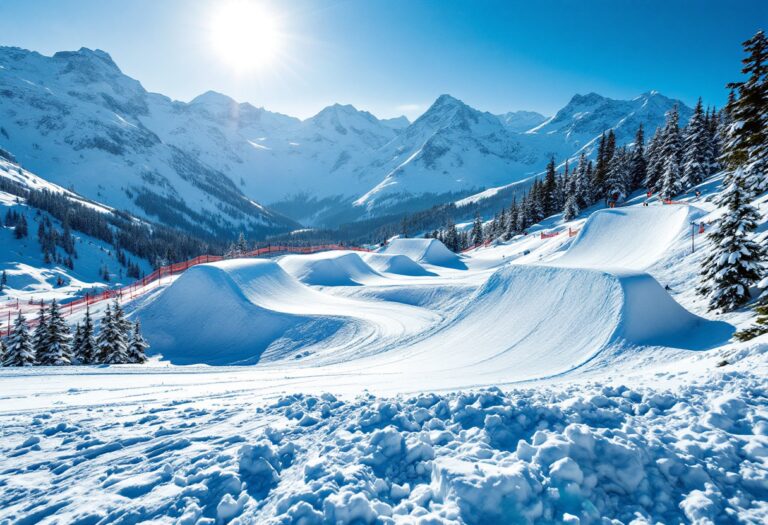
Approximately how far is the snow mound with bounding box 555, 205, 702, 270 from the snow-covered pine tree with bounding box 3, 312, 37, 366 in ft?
121

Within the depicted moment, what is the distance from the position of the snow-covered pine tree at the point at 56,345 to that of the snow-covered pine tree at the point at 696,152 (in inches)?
2668


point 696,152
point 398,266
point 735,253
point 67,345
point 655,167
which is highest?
point 655,167

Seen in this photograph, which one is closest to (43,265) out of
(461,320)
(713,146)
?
(461,320)

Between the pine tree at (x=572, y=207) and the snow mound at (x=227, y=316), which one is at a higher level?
the pine tree at (x=572, y=207)

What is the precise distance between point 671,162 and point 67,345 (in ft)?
220

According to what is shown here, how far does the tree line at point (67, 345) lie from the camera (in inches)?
853

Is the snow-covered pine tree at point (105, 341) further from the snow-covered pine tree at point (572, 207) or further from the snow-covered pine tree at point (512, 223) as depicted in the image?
the snow-covered pine tree at point (512, 223)

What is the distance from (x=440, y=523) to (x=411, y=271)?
41211 millimetres

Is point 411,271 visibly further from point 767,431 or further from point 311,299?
point 767,431

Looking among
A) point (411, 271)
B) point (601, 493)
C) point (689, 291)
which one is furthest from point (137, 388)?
point (411, 271)

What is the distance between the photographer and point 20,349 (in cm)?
2167

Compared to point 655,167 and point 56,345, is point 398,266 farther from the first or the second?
point 655,167

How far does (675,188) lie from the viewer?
153 ft

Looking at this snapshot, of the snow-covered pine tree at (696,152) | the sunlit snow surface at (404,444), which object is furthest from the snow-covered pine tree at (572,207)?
the sunlit snow surface at (404,444)
